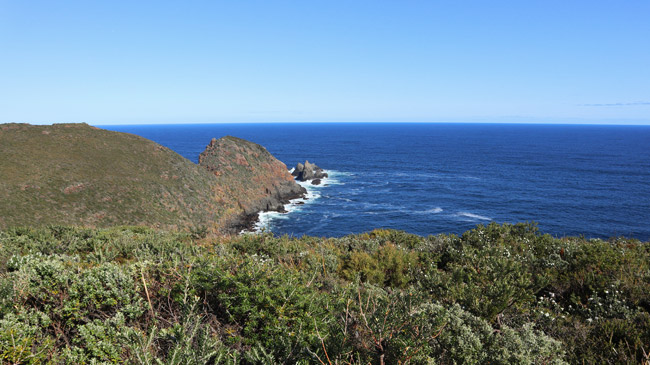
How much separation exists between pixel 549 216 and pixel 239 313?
59352 mm

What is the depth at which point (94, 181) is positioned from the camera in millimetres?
42531

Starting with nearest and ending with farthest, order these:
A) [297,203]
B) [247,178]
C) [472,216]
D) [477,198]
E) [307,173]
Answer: [472,216] < [297,203] < [247,178] < [477,198] < [307,173]

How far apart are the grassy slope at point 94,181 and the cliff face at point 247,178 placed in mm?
3404

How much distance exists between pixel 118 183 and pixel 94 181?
278 centimetres

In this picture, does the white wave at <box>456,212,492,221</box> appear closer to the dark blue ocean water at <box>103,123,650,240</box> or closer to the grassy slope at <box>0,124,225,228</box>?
the dark blue ocean water at <box>103,123,650,240</box>

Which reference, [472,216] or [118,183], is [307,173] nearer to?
[472,216]

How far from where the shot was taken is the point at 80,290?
18.3ft

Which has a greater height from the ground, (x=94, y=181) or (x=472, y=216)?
(x=94, y=181)

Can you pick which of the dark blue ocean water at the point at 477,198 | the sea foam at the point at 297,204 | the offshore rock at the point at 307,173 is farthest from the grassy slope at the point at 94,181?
the offshore rock at the point at 307,173

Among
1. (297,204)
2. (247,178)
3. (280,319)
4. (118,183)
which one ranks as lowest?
(297,204)

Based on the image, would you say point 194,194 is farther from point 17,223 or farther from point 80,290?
point 80,290

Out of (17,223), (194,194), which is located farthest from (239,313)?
(194,194)

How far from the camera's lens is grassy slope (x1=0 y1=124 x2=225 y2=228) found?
3541 cm

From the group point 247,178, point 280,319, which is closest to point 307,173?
point 247,178
